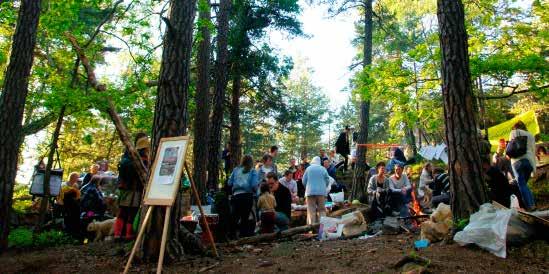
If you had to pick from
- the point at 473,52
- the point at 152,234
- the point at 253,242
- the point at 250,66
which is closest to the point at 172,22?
the point at 152,234

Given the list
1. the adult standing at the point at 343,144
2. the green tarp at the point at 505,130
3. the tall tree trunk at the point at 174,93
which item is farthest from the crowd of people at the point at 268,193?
the green tarp at the point at 505,130

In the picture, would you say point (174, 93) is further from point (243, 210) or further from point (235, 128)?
point (235, 128)

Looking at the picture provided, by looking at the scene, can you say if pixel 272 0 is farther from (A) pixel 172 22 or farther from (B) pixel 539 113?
(B) pixel 539 113

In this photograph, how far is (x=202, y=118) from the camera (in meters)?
11.1

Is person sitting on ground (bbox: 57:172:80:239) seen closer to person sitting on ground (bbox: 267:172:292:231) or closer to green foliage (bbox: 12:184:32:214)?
green foliage (bbox: 12:184:32:214)

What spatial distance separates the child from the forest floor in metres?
1.60

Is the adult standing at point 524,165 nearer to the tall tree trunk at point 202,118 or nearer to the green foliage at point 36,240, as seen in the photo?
the tall tree trunk at point 202,118

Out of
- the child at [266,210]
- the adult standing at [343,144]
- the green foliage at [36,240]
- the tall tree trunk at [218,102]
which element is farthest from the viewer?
the adult standing at [343,144]

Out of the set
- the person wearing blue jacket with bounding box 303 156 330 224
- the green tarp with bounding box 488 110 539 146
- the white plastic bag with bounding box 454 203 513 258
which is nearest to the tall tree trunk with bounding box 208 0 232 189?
the person wearing blue jacket with bounding box 303 156 330 224

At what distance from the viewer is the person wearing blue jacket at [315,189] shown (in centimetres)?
949

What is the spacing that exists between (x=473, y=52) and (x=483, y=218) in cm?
719

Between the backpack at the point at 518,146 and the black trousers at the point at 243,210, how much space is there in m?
5.39

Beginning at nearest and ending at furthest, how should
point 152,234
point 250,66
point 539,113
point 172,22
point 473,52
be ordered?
1. point 152,234
2. point 172,22
3. point 473,52
4. point 250,66
5. point 539,113

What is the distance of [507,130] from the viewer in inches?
773
